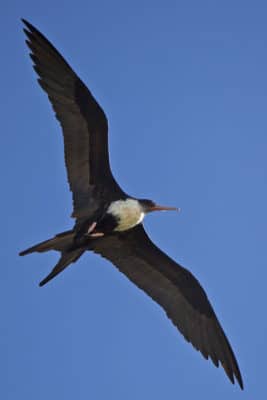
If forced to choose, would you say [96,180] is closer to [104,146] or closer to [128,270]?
[104,146]

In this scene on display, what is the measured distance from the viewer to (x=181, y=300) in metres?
11.6

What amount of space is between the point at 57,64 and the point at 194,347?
3.91m

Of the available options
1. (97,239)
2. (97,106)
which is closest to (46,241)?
(97,239)

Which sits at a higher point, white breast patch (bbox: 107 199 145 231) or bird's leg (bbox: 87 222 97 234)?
white breast patch (bbox: 107 199 145 231)

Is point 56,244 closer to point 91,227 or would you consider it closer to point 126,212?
point 91,227

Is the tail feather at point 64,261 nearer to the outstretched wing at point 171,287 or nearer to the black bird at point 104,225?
Result: the black bird at point 104,225

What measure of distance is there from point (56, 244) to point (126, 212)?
1032mm

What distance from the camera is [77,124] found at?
35.4ft

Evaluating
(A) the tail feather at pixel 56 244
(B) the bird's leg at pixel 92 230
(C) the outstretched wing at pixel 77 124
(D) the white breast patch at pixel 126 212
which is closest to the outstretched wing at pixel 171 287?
(D) the white breast patch at pixel 126 212

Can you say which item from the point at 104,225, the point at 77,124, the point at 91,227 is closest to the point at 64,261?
the point at 91,227

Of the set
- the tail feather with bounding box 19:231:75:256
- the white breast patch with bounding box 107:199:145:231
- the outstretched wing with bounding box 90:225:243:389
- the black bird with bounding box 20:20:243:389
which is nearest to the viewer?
the tail feather with bounding box 19:231:75:256

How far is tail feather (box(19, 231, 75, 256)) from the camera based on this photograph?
33.4ft

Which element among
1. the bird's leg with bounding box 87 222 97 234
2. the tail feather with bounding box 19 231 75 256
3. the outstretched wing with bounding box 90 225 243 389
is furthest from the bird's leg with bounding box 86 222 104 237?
the outstretched wing with bounding box 90 225 243 389

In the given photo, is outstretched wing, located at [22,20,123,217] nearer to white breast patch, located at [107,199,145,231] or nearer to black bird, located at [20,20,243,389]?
black bird, located at [20,20,243,389]
